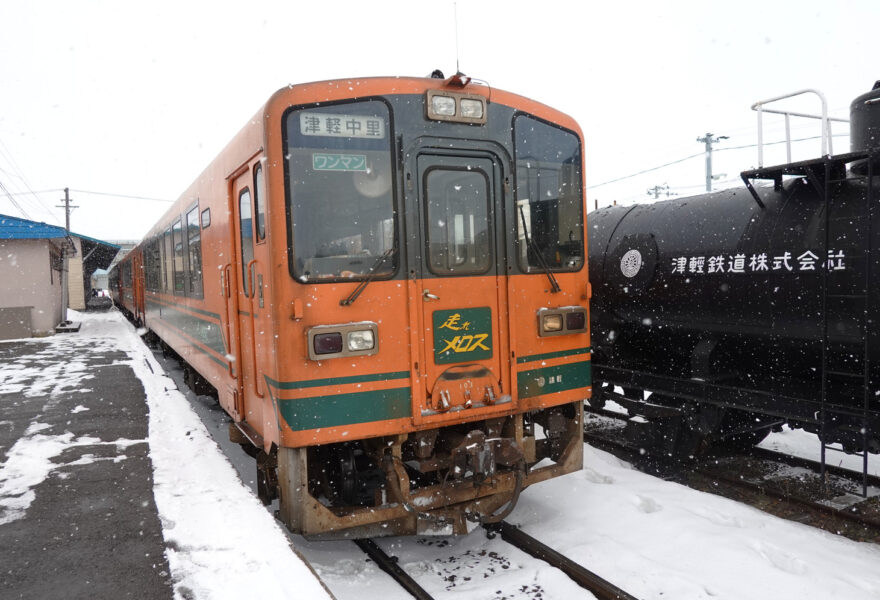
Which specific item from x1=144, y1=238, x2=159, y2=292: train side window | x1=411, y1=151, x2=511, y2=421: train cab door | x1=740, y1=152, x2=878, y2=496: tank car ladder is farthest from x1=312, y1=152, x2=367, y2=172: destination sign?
x1=144, y1=238, x2=159, y2=292: train side window

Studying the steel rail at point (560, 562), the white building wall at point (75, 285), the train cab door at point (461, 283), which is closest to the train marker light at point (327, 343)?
the train cab door at point (461, 283)

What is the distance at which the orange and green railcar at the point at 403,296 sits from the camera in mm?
3947

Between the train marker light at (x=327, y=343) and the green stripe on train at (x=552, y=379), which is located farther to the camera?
the green stripe on train at (x=552, y=379)

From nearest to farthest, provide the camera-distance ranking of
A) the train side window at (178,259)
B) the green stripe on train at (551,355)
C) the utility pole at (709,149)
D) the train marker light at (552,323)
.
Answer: the green stripe on train at (551,355)
the train marker light at (552,323)
the train side window at (178,259)
the utility pole at (709,149)

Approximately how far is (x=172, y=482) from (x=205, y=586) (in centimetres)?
180

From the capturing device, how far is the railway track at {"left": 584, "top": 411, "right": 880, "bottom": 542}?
16.9 ft

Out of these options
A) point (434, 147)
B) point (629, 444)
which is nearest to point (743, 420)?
point (629, 444)

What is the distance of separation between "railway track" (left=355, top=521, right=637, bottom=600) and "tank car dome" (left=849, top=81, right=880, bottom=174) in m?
3.69

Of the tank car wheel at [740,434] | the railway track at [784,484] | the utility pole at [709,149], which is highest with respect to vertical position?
the utility pole at [709,149]

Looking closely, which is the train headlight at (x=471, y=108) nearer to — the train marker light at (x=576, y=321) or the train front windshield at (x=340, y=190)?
the train front windshield at (x=340, y=190)

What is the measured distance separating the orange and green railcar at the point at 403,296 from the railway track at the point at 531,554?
0.31 metres

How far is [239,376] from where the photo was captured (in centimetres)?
511

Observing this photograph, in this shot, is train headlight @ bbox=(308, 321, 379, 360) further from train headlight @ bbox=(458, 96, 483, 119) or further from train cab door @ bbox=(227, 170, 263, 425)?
train headlight @ bbox=(458, 96, 483, 119)

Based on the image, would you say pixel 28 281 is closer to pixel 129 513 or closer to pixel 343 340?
pixel 129 513
